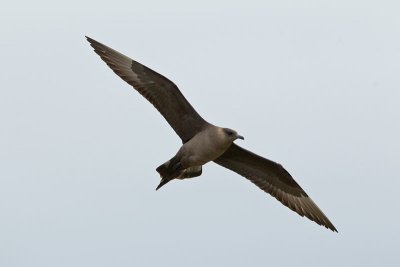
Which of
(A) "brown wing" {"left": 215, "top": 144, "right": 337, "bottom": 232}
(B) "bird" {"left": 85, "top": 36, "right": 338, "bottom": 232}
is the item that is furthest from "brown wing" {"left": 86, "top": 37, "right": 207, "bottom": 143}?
(A) "brown wing" {"left": 215, "top": 144, "right": 337, "bottom": 232}

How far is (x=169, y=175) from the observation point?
42.3 feet

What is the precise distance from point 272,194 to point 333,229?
109 centimetres

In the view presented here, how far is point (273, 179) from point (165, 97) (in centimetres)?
220

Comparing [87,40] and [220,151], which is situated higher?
[87,40]

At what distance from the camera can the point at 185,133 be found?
42.4 ft

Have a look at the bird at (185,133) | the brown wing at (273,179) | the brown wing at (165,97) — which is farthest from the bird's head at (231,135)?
the brown wing at (273,179)

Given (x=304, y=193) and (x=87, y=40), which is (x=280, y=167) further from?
(x=87, y=40)

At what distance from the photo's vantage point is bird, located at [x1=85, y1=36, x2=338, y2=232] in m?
12.6

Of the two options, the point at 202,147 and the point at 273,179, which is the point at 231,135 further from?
the point at 273,179

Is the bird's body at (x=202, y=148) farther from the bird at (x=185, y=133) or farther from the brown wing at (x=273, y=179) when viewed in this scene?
the brown wing at (x=273, y=179)

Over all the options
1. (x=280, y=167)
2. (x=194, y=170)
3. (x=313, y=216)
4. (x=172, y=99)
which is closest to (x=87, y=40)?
(x=172, y=99)

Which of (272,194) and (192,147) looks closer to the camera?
(192,147)

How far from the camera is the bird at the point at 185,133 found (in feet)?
41.4

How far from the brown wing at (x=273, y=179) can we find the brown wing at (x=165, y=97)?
845mm
